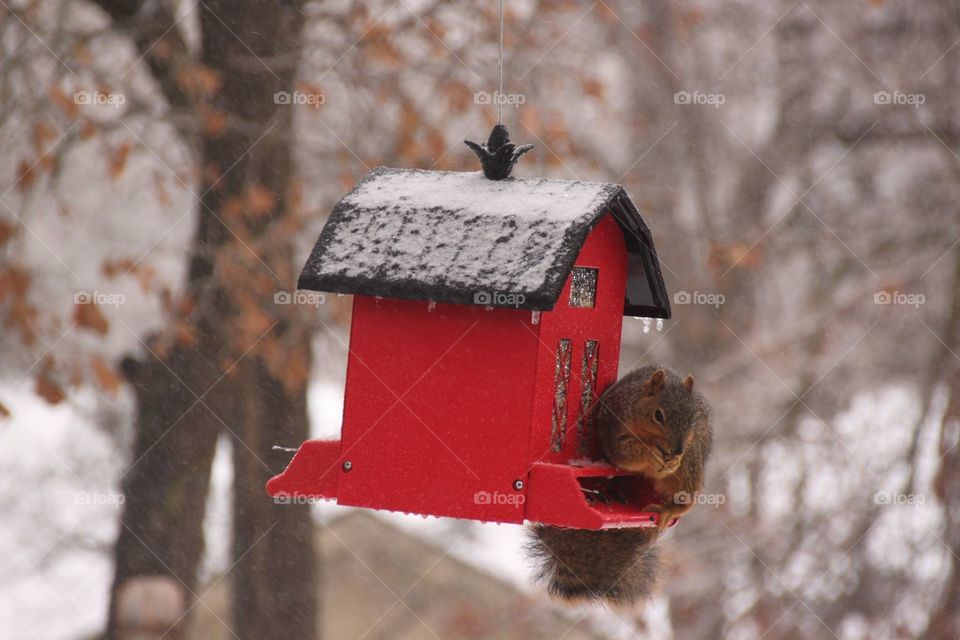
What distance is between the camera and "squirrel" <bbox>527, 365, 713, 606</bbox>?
232 cm

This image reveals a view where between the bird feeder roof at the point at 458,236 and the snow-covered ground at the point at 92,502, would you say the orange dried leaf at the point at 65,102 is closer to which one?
the snow-covered ground at the point at 92,502

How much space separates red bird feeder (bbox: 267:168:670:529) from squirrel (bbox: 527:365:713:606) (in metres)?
0.07

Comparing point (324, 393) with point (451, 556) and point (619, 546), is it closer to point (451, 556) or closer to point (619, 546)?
point (451, 556)

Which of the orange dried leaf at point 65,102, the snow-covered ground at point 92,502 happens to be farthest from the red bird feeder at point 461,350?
the snow-covered ground at point 92,502

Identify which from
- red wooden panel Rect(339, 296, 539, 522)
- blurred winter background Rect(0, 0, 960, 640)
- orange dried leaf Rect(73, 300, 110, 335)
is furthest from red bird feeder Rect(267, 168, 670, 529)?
blurred winter background Rect(0, 0, 960, 640)

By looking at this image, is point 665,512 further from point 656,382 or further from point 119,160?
point 119,160

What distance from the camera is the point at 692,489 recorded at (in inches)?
94.7

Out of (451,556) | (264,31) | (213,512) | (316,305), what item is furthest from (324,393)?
(264,31)

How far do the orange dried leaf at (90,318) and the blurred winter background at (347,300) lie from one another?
3 centimetres

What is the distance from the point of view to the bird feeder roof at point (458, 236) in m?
2.08

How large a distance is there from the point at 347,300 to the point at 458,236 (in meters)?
3.05

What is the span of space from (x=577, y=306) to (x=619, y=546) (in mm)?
516

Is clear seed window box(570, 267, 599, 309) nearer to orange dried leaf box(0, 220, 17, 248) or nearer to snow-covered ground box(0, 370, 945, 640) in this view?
orange dried leaf box(0, 220, 17, 248)

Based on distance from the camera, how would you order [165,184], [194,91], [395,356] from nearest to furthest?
[395,356] < [194,91] < [165,184]
